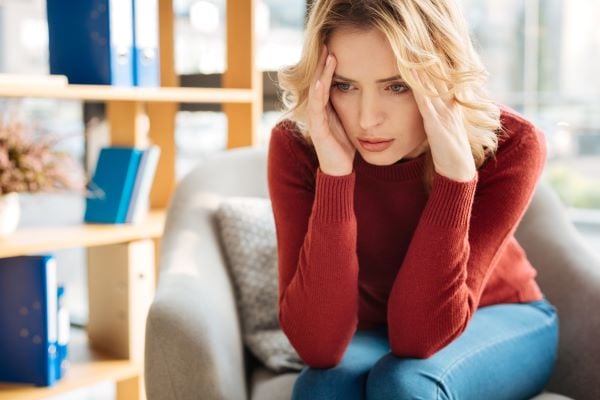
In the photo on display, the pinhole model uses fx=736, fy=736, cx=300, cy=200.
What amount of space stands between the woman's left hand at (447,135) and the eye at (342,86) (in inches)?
4.5

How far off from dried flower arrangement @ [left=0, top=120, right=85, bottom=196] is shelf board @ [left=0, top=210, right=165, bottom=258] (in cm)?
12

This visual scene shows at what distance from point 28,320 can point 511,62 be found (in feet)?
8.28

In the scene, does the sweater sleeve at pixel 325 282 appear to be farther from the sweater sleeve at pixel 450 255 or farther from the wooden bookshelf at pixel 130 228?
the wooden bookshelf at pixel 130 228

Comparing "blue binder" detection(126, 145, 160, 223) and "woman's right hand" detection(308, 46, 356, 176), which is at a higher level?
"woman's right hand" detection(308, 46, 356, 176)

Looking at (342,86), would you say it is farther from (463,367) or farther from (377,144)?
(463,367)

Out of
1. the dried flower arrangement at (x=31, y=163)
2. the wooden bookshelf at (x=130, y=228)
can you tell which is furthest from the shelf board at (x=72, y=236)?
the dried flower arrangement at (x=31, y=163)

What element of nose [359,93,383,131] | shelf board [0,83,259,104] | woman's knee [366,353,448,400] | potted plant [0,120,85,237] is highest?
shelf board [0,83,259,104]

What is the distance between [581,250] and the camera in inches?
64.9

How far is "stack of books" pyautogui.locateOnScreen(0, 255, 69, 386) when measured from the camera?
177 cm

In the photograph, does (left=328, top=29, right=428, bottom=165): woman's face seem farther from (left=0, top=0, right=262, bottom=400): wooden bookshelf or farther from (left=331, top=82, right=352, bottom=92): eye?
(left=0, top=0, right=262, bottom=400): wooden bookshelf

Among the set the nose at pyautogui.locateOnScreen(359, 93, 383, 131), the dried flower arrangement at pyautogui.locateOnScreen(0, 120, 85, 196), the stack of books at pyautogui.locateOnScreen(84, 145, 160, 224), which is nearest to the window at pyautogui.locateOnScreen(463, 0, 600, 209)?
the stack of books at pyautogui.locateOnScreen(84, 145, 160, 224)

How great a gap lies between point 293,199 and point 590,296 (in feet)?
2.22

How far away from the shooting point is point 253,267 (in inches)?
64.4

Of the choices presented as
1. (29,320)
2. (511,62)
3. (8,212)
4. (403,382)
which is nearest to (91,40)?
(8,212)
